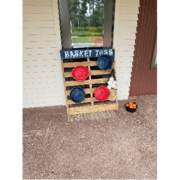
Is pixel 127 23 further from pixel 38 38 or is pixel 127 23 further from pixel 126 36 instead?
pixel 38 38

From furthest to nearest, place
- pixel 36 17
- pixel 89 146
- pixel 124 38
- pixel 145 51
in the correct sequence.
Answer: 1. pixel 145 51
2. pixel 124 38
3. pixel 36 17
4. pixel 89 146

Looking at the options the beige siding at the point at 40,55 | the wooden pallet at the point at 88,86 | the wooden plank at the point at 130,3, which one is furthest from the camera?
the wooden pallet at the point at 88,86

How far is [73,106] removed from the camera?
418 cm

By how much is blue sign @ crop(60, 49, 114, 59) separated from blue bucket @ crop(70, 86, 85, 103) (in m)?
→ 0.86

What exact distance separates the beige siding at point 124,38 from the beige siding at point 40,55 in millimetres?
1524

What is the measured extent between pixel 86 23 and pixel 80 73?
128cm

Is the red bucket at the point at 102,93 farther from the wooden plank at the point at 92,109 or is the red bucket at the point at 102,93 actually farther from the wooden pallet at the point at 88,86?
the wooden plank at the point at 92,109

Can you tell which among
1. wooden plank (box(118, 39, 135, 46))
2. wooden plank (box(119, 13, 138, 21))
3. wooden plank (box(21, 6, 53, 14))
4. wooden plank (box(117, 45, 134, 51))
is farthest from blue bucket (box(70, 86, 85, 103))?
wooden plank (box(119, 13, 138, 21))

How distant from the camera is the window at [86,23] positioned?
3.46m

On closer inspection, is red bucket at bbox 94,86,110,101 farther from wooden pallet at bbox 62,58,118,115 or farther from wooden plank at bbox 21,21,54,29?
wooden plank at bbox 21,21,54,29

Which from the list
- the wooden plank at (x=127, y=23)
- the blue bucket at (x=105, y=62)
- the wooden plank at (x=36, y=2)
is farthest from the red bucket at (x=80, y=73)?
the wooden plank at (x=36, y=2)

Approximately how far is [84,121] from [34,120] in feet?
4.32

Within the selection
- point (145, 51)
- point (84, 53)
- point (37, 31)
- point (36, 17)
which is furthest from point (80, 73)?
point (145, 51)

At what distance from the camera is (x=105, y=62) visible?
3945 millimetres
